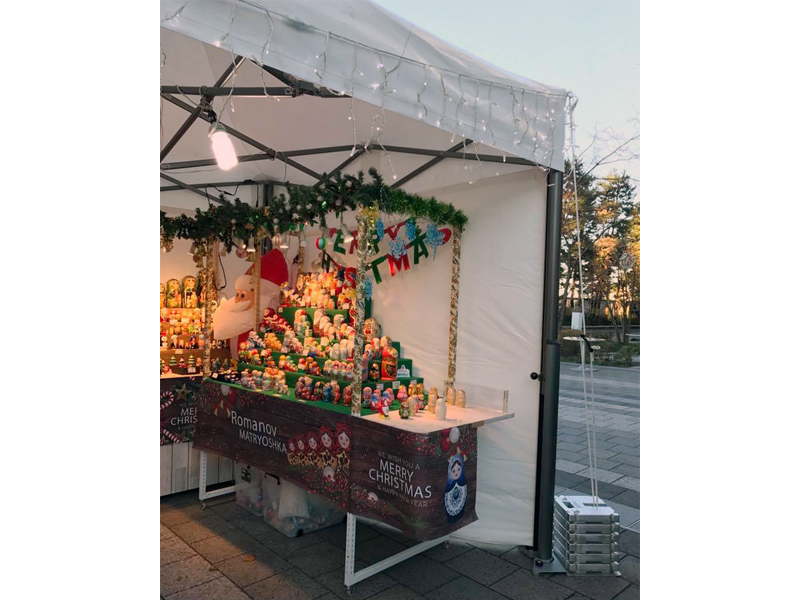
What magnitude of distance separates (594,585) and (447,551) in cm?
92

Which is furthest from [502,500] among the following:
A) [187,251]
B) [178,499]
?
[187,251]

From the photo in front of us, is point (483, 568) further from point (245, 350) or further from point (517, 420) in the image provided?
point (245, 350)

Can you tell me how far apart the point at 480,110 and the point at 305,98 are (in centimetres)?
117

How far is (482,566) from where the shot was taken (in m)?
3.07

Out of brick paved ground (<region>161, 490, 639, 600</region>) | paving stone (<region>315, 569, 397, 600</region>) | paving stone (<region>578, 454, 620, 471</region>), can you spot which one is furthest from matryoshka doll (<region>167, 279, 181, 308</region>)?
paving stone (<region>578, 454, 620, 471</region>)

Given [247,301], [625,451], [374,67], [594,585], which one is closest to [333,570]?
[594,585]

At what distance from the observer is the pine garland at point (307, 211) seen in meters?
3.05

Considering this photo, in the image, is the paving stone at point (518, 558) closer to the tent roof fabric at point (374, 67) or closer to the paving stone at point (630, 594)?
the paving stone at point (630, 594)

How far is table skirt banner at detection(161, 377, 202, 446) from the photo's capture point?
414 centimetres

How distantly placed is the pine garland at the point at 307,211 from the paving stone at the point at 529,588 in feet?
7.51

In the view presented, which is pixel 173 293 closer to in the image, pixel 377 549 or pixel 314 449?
pixel 314 449

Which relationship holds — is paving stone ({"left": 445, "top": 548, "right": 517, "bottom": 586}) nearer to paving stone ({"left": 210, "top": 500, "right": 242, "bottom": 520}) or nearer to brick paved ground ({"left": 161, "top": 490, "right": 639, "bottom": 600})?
brick paved ground ({"left": 161, "top": 490, "right": 639, "bottom": 600})

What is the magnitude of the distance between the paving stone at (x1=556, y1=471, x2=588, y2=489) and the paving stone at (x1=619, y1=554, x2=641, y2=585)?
5.28 feet

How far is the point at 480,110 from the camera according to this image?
2.33 m
